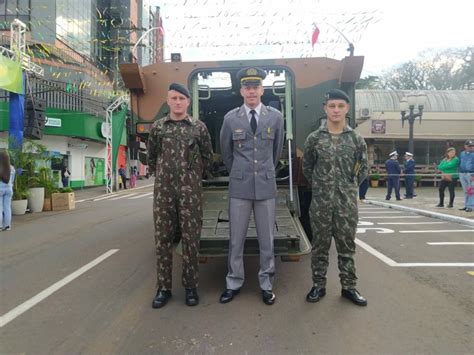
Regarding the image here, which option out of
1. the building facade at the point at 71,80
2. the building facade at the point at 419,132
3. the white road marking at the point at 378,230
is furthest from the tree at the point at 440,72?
the white road marking at the point at 378,230

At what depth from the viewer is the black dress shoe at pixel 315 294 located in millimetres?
3906

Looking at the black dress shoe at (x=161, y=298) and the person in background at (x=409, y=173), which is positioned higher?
the person in background at (x=409, y=173)

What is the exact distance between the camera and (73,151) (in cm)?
2436

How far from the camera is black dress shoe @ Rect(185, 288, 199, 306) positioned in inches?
151

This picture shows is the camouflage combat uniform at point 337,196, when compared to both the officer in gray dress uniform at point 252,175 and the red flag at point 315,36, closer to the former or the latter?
the officer in gray dress uniform at point 252,175

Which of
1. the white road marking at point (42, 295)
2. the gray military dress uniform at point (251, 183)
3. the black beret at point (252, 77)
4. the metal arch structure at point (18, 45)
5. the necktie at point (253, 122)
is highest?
the metal arch structure at point (18, 45)

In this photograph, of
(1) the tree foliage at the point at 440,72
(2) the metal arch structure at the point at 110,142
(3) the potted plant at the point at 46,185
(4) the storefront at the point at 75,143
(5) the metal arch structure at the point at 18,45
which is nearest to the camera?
(5) the metal arch structure at the point at 18,45

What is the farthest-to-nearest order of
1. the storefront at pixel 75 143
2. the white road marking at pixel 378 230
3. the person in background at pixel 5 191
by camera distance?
the storefront at pixel 75 143 → the person in background at pixel 5 191 → the white road marking at pixel 378 230

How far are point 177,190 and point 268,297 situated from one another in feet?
4.33

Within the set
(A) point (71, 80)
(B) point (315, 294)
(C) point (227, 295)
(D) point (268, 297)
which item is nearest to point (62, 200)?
(C) point (227, 295)

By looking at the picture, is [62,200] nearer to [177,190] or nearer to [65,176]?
[65,176]

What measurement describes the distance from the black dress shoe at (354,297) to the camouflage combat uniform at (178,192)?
1.45 m

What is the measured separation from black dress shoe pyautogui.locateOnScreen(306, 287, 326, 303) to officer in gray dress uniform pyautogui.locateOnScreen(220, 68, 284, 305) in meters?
0.34

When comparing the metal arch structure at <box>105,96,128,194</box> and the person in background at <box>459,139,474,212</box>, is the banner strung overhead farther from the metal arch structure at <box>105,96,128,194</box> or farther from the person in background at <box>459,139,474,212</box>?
the person in background at <box>459,139,474,212</box>
